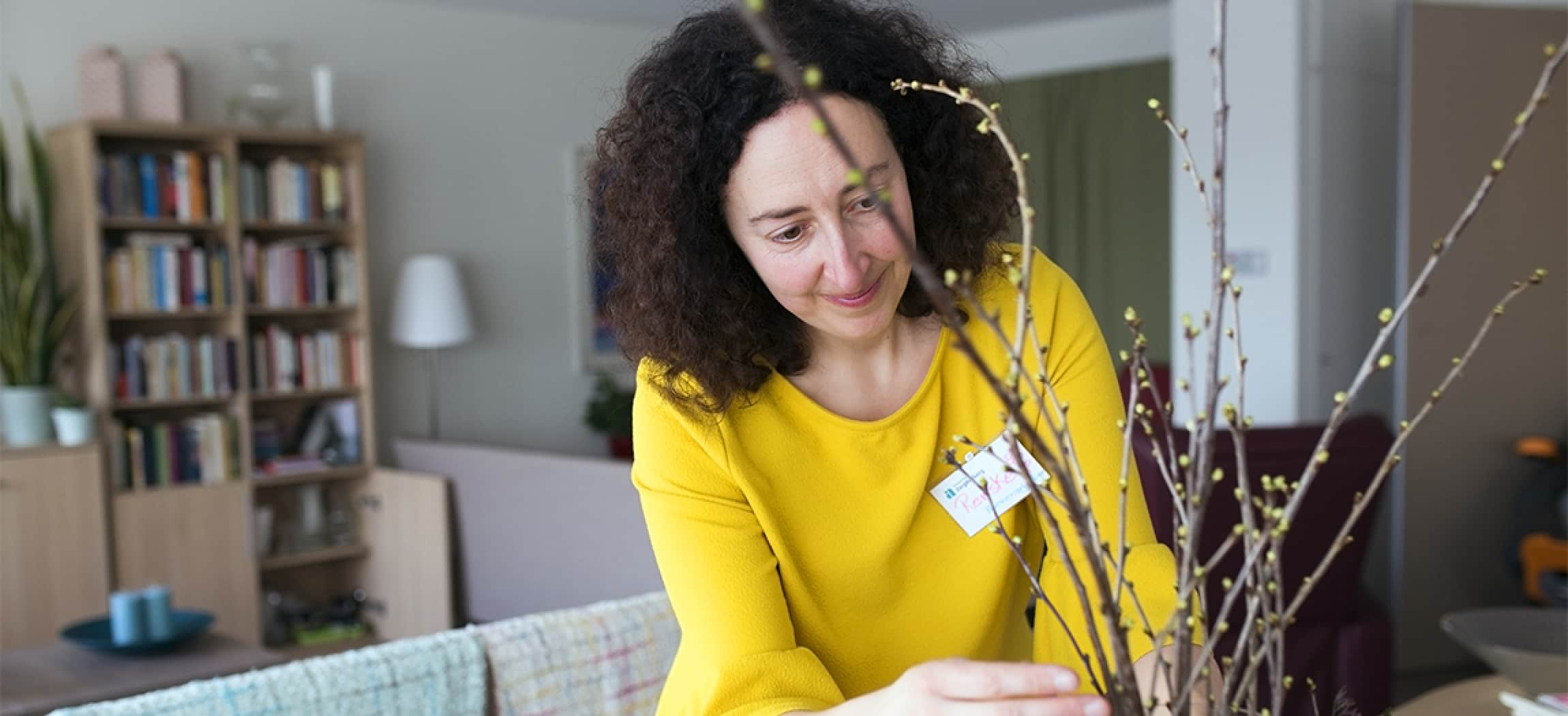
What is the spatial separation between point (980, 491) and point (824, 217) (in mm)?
356

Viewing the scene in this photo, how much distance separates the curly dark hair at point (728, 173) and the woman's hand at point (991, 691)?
1.59 ft

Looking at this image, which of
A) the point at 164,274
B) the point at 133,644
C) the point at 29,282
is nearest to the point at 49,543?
the point at 29,282

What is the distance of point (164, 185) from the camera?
5.09 meters

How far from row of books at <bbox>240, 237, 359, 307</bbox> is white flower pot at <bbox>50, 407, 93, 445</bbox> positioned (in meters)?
0.80

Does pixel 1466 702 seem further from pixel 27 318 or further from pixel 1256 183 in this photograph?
pixel 27 318

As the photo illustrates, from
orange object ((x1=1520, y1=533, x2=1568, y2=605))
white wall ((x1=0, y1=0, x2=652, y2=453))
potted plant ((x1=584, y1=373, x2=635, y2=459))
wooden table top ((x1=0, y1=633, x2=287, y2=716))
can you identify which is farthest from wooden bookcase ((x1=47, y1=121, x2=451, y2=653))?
orange object ((x1=1520, y1=533, x2=1568, y2=605))

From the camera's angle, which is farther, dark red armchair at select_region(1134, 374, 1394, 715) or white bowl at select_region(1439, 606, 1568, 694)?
dark red armchair at select_region(1134, 374, 1394, 715)

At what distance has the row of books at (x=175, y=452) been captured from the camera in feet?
16.5

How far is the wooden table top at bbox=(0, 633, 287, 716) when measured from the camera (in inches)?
126

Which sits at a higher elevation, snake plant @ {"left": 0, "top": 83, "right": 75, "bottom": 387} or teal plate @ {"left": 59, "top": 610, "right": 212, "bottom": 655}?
snake plant @ {"left": 0, "top": 83, "right": 75, "bottom": 387}

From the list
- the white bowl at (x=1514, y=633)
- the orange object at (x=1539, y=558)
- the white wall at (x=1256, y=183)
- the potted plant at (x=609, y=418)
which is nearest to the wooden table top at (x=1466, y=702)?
the white bowl at (x=1514, y=633)

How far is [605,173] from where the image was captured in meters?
1.38

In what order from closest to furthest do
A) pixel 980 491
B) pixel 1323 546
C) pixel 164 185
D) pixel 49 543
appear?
pixel 980 491 → pixel 1323 546 → pixel 49 543 → pixel 164 185

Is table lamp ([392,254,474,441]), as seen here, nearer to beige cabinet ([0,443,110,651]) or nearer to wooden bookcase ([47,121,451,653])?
wooden bookcase ([47,121,451,653])
